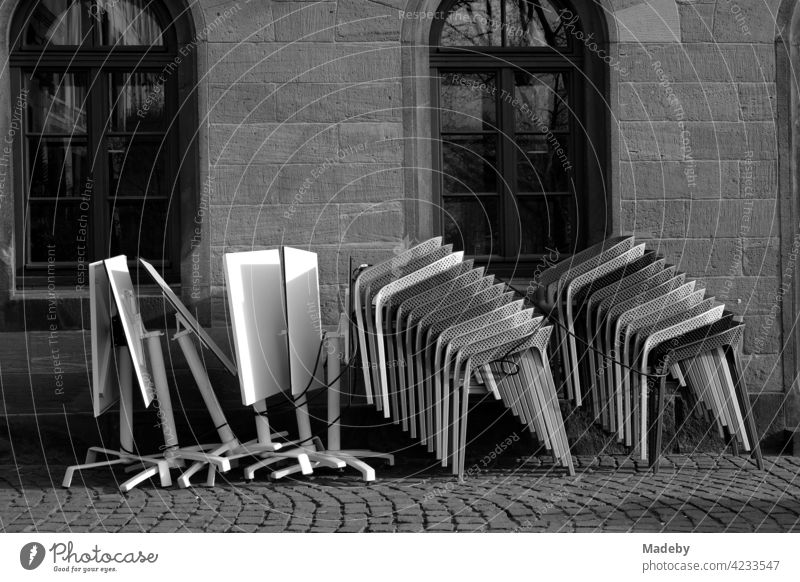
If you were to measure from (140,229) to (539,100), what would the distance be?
3.12 metres

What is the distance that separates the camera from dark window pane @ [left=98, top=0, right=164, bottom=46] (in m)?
8.23

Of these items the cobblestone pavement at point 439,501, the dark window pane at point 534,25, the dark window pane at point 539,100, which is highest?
the dark window pane at point 534,25

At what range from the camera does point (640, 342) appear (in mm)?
7070

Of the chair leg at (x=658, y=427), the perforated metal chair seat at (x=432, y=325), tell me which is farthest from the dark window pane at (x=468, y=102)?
the chair leg at (x=658, y=427)

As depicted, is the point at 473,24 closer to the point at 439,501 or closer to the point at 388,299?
the point at 388,299

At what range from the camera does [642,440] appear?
6.98 metres

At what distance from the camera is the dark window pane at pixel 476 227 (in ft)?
28.0

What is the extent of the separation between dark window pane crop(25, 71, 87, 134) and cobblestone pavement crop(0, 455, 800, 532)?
2491mm

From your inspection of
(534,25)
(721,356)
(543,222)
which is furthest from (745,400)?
(534,25)

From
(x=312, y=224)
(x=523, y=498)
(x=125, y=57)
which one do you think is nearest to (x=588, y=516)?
(x=523, y=498)

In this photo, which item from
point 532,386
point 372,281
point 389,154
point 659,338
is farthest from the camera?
point 389,154

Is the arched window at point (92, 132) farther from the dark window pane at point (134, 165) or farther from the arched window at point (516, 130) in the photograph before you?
the arched window at point (516, 130)

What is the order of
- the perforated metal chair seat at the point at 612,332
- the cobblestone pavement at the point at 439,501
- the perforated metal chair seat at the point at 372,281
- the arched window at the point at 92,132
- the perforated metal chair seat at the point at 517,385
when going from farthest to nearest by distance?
the arched window at the point at 92,132 → the perforated metal chair seat at the point at 612,332 → the perforated metal chair seat at the point at 372,281 → the perforated metal chair seat at the point at 517,385 → the cobblestone pavement at the point at 439,501

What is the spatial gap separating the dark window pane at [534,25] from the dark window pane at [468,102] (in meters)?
0.37
